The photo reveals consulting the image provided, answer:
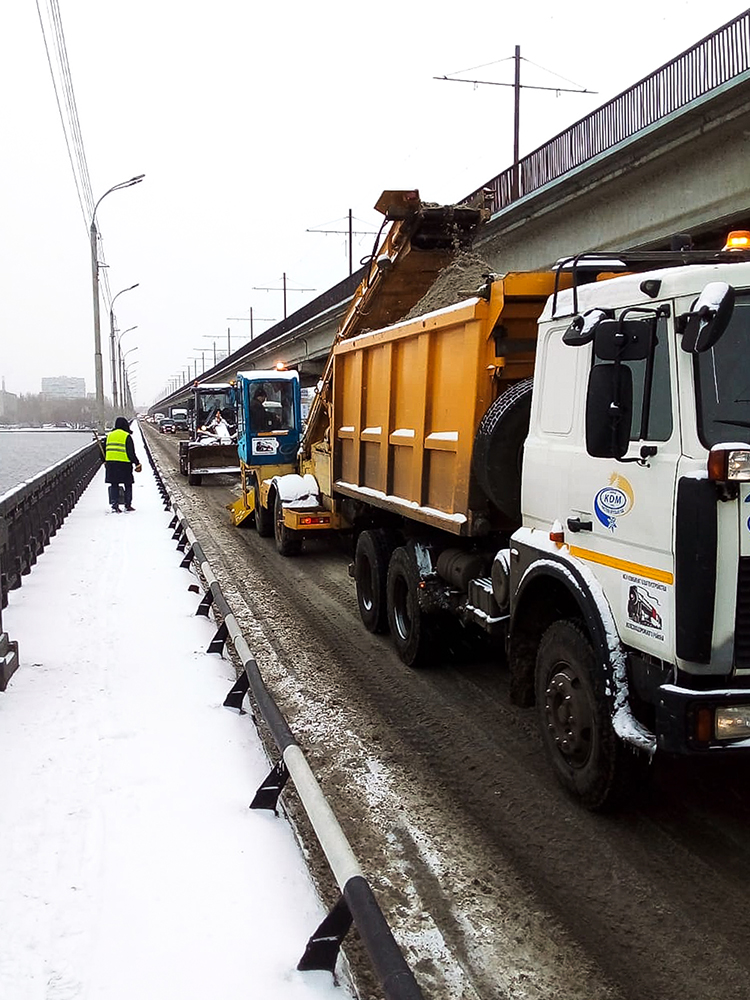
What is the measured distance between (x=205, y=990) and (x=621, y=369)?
292 centimetres

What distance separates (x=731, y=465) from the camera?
3361mm

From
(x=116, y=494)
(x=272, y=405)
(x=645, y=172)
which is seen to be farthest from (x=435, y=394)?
(x=116, y=494)

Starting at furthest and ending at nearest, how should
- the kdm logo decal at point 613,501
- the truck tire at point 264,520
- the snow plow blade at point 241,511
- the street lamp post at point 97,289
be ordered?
1. the street lamp post at point 97,289
2. the snow plow blade at point 241,511
3. the truck tire at point 264,520
4. the kdm logo decal at point 613,501

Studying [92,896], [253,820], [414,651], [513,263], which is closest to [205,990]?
[92,896]

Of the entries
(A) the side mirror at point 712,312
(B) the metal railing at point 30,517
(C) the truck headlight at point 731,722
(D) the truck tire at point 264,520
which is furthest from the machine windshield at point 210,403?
(C) the truck headlight at point 731,722

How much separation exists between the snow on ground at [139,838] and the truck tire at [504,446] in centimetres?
215

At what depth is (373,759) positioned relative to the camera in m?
5.21

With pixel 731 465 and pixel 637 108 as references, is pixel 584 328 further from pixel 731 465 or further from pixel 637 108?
pixel 637 108

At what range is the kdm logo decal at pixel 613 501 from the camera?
12.9 ft

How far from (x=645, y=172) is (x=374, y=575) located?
9867 millimetres

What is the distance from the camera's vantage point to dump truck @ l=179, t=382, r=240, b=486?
77.4 ft

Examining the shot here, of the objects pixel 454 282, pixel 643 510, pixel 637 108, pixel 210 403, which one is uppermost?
pixel 637 108

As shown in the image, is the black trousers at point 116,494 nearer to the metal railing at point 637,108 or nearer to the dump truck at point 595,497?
the metal railing at point 637,108

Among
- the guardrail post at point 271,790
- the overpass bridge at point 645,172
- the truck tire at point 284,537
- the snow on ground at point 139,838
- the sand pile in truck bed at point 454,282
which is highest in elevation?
the overpass bridge at point 645,172
